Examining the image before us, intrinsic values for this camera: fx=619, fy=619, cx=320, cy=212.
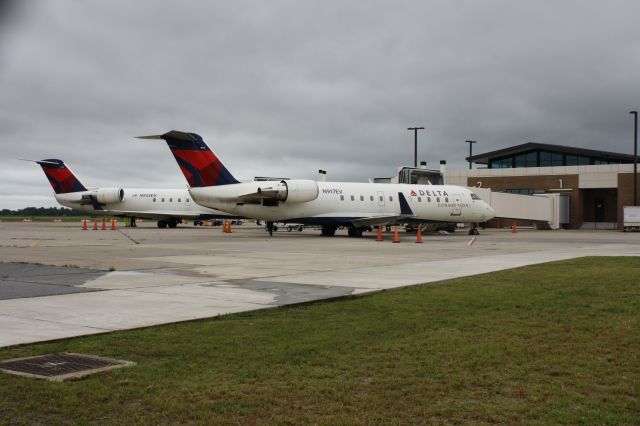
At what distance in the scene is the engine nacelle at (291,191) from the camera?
33688mm

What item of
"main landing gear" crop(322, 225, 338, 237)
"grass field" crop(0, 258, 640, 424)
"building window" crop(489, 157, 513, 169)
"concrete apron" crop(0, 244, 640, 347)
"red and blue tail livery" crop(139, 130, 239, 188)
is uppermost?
"building window" crop(489, 157, 513, 169)

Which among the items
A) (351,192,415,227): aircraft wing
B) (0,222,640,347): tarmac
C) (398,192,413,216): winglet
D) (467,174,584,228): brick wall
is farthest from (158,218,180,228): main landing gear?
(0,222,640,347): tarmac

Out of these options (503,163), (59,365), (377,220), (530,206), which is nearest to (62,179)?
(377,220)

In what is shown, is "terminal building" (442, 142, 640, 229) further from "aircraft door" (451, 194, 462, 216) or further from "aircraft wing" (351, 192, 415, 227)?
"aircraft wing" (351, 192, 415, 227)

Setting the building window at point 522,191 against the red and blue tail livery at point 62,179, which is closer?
the red and blue tail livery at point 62,179

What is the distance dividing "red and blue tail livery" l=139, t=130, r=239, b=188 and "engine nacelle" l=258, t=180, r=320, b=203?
244 centimetres

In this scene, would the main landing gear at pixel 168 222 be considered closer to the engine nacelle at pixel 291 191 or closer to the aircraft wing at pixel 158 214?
the aircraft wing at pixel 158 214

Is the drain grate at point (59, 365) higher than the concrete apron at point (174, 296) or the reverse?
the reverse

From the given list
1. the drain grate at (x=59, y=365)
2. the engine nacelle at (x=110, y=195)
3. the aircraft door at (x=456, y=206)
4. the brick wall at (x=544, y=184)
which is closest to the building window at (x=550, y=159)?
the brick wall at (x=544, y=184)

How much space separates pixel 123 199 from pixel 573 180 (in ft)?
138

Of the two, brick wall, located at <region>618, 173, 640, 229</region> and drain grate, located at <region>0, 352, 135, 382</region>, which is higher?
brick wall, located at <region>618, 173, 640, 229</region>

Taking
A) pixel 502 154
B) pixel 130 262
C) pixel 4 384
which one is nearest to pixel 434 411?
pixel 4 384

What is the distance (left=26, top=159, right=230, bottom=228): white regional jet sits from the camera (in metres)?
52.7

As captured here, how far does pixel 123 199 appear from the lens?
5303 cm
